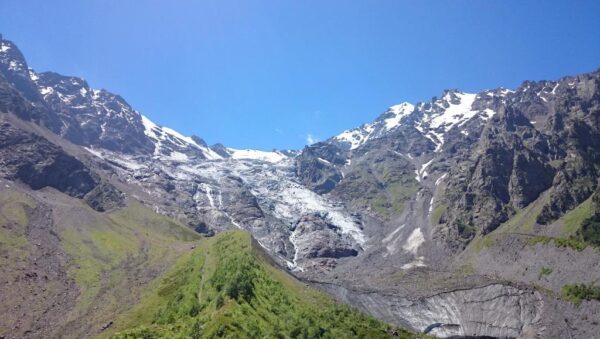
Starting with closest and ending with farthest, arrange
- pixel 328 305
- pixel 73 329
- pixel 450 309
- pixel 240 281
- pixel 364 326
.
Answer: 1. pixel 240 281
2. pixel 364 326
3. pixel 73 329
4. pixel 328 305
5. pixel 450 309

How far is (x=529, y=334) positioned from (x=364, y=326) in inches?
3289

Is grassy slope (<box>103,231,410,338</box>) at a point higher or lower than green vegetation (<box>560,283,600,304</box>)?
lower

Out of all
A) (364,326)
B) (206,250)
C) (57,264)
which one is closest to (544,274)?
(364,326)

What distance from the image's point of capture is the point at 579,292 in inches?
6772

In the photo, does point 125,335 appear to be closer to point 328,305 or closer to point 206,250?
point 328,305

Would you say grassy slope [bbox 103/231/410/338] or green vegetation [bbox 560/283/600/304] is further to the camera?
green vegetation [bbox 560/283/600/304]

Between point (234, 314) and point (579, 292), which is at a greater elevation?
point (579, 292)

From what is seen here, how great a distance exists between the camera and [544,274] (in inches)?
7835

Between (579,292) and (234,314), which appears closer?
(234,314)

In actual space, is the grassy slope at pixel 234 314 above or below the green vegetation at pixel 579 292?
below

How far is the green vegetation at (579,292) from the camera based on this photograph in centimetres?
16588

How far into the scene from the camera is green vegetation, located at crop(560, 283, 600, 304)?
16588 centimetres

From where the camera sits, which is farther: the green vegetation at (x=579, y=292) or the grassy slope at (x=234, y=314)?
the green vegetation at (x=579, y=292)

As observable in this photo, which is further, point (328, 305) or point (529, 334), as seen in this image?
point (529, 334)
